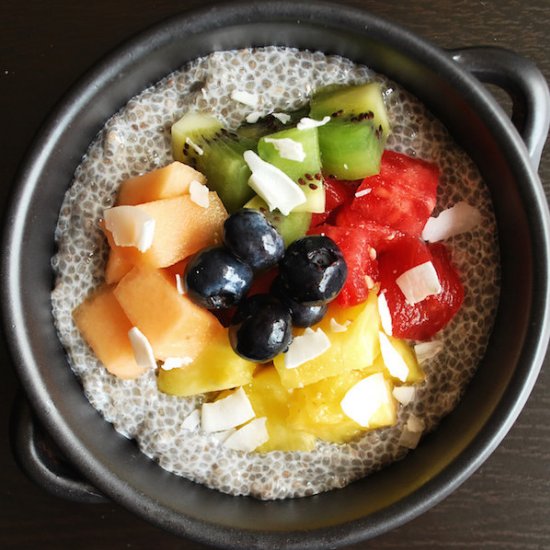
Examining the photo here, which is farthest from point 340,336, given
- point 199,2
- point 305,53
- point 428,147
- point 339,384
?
point 199,2

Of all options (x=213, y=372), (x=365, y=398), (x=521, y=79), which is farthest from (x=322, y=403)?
(x=521, y=79)

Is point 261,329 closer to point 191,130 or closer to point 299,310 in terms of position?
point 299,310

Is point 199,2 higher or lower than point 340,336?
higher

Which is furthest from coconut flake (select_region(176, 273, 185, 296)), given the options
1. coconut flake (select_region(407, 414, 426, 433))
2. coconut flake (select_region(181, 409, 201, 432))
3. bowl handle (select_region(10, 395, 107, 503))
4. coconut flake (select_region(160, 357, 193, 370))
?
coconut flake (select_region(407, 414, 426, 433))

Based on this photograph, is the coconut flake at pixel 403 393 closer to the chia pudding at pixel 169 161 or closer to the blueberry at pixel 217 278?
the chia pudding at pixel 169 161

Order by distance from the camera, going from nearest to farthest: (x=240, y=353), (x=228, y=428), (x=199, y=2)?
(x=240, y=353) → (x=228, y=428) → (x=199, y=2)

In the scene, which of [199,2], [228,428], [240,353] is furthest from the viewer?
[199,2]

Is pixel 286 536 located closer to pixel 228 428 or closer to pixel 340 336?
pixel 228 428
